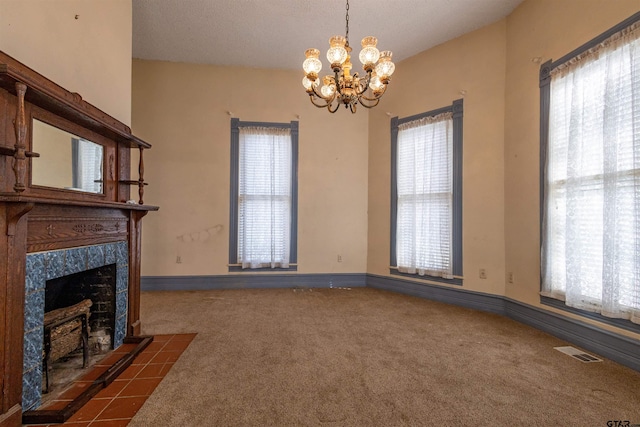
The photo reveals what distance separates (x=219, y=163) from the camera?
→ 4566 mm

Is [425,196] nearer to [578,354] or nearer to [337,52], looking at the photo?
[578,354]

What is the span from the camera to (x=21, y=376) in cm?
154

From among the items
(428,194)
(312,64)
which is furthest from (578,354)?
(312,64)

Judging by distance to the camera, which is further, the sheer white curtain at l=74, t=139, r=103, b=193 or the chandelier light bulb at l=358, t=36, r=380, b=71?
the chandelier light bulb at l=358, t=36, r=380, b=71

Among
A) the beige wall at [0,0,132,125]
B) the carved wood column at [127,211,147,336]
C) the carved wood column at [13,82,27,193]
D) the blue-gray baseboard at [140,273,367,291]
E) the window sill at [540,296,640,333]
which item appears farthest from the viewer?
the blue-gray baseboard at [140,273,367,291]

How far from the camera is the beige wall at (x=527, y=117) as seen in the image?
2.78 meters

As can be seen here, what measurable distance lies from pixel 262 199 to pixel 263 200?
0.02 m

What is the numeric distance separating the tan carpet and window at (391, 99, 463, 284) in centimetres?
87

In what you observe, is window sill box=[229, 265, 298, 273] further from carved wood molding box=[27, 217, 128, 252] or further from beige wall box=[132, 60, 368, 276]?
carved wood molding box=[27, 217, 128, 252]

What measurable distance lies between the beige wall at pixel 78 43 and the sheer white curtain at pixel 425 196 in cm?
353

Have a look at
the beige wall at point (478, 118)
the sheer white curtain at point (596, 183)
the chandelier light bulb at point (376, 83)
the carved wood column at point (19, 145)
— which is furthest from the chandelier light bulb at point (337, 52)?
the beige wall at point (478, 118)

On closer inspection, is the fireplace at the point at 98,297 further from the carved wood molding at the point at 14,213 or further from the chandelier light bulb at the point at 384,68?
the chandelier light bulb at the point at 384,68

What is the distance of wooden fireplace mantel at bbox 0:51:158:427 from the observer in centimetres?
144

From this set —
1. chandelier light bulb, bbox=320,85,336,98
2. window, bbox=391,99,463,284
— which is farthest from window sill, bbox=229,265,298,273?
chandelier light bulb, bbox=320,85,336,98
